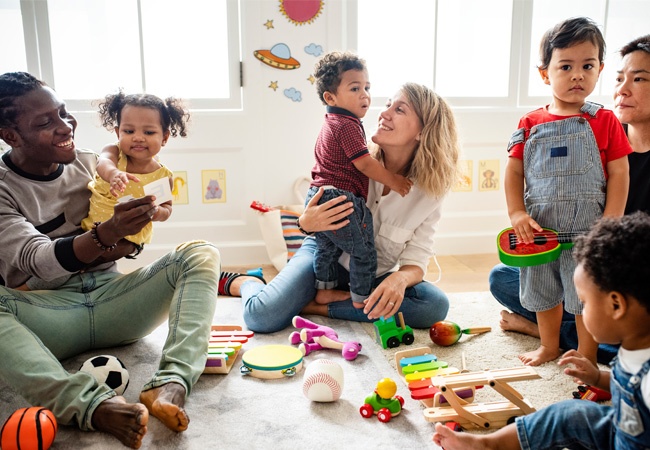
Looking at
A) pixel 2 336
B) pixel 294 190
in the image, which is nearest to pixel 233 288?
pixel 294 190

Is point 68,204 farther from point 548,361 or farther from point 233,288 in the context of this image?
point 548,361

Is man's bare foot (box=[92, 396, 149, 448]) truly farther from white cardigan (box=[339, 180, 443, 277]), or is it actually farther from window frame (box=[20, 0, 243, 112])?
window frame (box=[20, 0, 243, 112])

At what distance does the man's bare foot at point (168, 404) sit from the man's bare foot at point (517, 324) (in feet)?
3.63

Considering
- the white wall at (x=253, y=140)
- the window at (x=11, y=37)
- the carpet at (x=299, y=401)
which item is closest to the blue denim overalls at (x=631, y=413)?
the carpet at (x=299, y=401)

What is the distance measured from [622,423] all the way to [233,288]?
5.53ft

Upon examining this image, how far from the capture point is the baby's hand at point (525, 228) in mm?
A: 1633

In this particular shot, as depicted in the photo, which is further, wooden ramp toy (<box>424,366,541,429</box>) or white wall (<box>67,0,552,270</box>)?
white wall (<box>67,0,552,270</box>)

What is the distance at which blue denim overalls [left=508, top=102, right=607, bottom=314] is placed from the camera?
163cm

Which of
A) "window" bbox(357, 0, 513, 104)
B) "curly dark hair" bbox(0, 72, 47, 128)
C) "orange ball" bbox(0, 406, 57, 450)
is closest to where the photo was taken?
"orange ball" bbox(0, 406, 57, 450)

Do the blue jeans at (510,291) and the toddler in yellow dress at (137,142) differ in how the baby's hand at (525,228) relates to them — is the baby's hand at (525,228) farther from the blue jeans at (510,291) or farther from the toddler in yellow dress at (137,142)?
the toddler in yellow dress at (137,142)

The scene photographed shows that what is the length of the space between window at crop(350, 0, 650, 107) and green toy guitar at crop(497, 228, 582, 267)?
166cm

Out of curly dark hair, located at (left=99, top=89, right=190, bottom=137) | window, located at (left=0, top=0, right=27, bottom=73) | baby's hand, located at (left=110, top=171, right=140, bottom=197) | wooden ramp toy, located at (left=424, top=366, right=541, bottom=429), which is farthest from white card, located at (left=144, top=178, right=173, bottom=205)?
window, located at (left=0, top=0, right=27, bottom=73)

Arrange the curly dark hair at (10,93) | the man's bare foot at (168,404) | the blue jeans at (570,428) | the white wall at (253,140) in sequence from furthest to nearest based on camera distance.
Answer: the white wall at (253,140) → the curly dark hair at (10,93) → the man's bare foot at (168,404) → the blue jeans at (570,428)

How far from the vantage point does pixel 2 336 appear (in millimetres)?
1362
